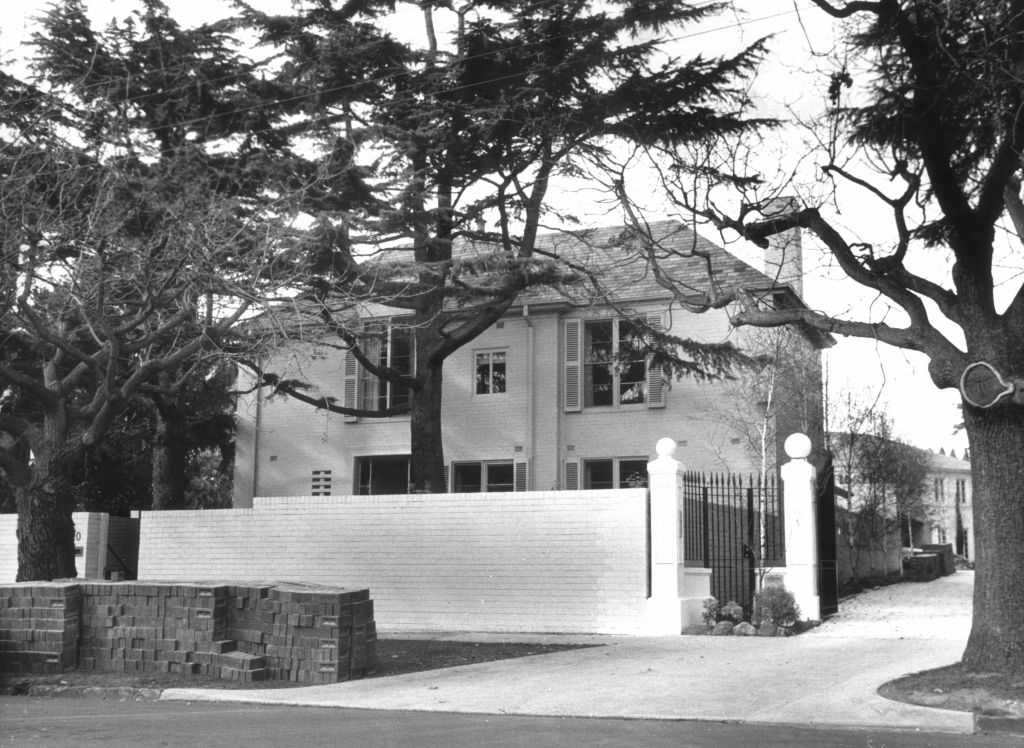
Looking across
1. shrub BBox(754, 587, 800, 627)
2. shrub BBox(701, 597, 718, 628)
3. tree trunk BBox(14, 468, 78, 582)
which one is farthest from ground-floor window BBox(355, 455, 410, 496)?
shrub BBox(754, 587, 800, 627)

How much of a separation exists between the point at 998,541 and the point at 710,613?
22.0ft

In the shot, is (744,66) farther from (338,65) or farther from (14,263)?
(14,263)

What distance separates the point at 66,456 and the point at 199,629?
5769mm

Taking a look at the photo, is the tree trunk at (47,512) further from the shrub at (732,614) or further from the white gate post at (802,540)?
the white gate post at (802,540)

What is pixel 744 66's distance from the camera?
1766 centimetres

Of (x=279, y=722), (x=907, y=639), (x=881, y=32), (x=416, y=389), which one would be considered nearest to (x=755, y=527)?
(x=907, y=639)

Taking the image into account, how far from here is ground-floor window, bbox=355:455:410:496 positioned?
28.4m

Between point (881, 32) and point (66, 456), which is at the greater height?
point (881, 32)

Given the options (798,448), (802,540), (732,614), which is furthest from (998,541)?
(798,448)

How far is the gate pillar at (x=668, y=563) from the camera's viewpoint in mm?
16312

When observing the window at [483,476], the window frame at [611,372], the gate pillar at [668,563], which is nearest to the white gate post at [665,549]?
the gate pillar at [668,563]

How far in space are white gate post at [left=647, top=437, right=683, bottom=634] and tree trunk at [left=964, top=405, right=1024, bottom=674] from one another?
20.9 feet

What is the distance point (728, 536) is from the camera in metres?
19.0

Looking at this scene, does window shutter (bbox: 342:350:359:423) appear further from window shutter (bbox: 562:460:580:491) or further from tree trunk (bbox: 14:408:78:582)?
tree trunk (bbox: 14:408:78:582)
